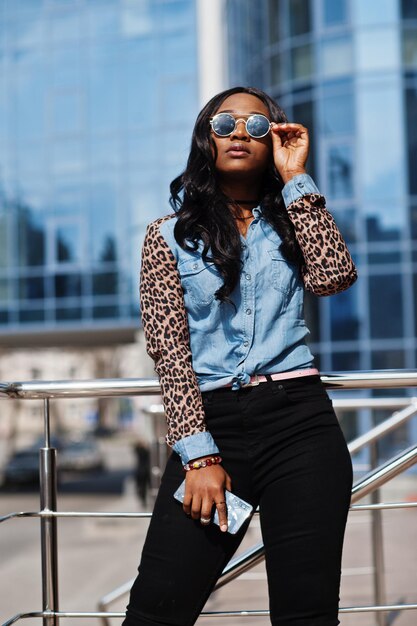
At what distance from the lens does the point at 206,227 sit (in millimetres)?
2375

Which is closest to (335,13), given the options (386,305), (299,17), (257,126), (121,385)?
(299,17)

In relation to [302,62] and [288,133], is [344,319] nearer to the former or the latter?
[302,62]

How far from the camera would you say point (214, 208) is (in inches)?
94.7

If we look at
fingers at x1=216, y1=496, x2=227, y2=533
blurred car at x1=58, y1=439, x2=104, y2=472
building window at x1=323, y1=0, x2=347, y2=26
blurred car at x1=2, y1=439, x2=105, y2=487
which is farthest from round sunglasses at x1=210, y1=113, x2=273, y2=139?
blurred car at x1=58, y1=439, x2=104, y2=472

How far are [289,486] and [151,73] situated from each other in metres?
26.8

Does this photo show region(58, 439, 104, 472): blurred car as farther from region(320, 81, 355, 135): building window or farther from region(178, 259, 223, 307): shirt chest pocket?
region(178, 259, 223, 307): shirt chest pocket

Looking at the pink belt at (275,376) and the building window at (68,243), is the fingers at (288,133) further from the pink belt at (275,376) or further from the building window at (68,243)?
the building window at (68,243)

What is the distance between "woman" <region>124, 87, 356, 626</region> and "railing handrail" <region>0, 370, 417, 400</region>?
0.82 m

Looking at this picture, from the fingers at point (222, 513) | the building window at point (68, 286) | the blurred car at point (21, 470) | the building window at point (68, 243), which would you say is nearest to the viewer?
the fingers at point (222, 513)

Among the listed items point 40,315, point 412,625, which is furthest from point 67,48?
point 412,625

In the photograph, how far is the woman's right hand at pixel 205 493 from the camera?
2.17m

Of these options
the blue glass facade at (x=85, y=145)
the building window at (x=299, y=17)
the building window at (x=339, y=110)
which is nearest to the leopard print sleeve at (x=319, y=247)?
the building window at (x=339, y=110)

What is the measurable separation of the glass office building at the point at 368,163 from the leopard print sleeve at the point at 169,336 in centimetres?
1470

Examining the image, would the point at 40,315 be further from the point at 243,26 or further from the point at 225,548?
the point at 225,548
